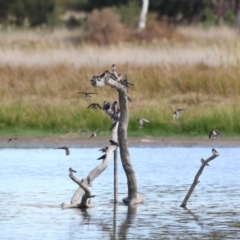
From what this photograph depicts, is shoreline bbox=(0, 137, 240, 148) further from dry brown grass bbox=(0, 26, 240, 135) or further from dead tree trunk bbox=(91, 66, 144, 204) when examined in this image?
dead tree trunk bbox=(91, 66, 144, 204)

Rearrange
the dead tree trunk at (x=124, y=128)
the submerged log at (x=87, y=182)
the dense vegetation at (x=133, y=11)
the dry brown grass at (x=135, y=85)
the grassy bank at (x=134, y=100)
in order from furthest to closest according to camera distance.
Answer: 1. the dense vegetation at (x=133, y=11)
2. the dry brown grass at (x=135, y=85)
3. the grassy bank at (x=134, y=100)
4. the submerged log at (x=87, y=182)
5. the dead tree trunk at (x=124, y=128)

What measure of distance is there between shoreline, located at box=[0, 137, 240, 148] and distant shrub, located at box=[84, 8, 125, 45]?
36.4ft

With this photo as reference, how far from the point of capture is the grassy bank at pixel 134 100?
16.7 meters

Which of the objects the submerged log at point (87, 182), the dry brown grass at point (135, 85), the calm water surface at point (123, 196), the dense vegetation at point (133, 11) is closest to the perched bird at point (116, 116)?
the submerged log at point (87, 182)

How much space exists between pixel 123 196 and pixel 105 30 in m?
17.7

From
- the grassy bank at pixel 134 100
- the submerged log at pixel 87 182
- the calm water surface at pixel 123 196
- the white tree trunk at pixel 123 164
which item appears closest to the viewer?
the calm water surface at pixel 123 196

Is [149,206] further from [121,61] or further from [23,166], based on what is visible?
[121,61]

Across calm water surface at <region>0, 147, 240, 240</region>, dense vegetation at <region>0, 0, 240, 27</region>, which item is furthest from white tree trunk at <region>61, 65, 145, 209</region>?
dense vegetation at <region>0, 0, 240, 27</region>

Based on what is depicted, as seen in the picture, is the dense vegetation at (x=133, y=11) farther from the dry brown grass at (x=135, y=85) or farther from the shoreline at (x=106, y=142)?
the shoreline at (x=106, y=142)

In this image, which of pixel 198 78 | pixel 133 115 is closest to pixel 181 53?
pixel 198 78

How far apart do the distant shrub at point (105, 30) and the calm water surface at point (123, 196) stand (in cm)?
1295

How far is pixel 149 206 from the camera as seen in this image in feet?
34.1

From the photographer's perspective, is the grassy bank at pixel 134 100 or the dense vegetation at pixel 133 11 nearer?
the grassy bank at pixel 134 100

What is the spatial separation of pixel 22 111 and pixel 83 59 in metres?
4.51
